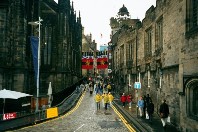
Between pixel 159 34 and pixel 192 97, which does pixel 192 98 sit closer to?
pixel 192 97

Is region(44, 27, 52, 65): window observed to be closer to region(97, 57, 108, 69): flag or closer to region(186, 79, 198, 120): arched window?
region(97, 57, 108, 69): flag

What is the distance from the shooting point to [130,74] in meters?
34.8

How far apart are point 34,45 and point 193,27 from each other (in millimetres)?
12550

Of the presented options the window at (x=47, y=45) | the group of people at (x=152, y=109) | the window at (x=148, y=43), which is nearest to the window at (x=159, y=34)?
the window at (x=148, y=43)

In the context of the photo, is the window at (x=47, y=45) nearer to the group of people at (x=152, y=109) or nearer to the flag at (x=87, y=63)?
the flag at (x=87, y=63)

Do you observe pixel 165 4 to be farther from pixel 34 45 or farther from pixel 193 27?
pixel 34 45

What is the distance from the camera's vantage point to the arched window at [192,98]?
1350cm

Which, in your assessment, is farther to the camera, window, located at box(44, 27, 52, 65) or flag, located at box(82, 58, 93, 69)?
flag, located at box(82, 58, 93, 69)

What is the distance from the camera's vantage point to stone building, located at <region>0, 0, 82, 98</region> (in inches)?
1085

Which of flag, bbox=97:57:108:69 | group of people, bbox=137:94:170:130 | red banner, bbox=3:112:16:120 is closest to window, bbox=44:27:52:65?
flag, bbox=97:57:108:69

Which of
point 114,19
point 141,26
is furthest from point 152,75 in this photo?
point 114,19

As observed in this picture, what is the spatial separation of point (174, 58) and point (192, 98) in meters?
3.48

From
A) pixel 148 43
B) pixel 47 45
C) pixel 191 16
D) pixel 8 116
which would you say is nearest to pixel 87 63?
pixel 47 45

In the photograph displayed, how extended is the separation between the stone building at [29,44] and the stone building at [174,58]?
1240 centimetres
